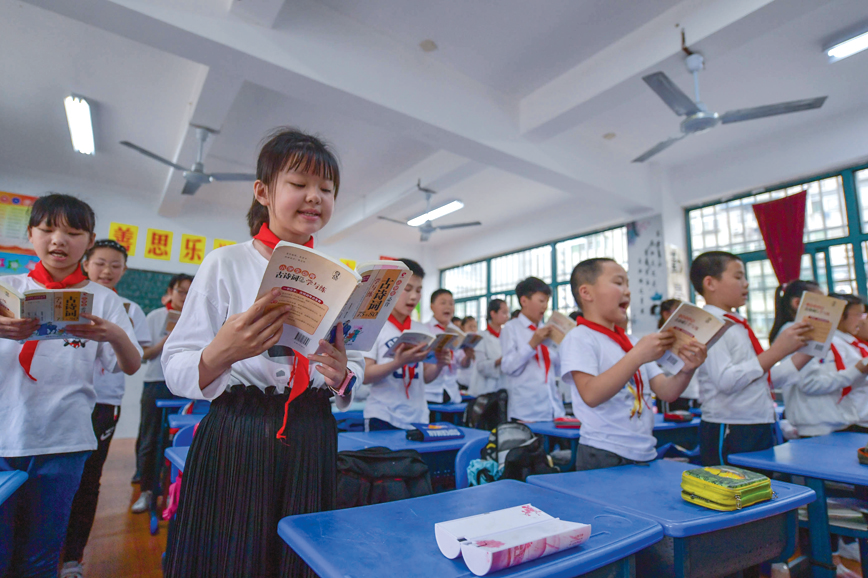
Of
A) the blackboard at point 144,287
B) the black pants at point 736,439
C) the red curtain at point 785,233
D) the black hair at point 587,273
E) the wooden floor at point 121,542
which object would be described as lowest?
the wooden floor at point 121,542

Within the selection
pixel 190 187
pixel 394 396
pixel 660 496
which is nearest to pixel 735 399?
pixel 660 496

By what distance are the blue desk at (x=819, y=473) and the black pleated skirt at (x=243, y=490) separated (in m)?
1.47

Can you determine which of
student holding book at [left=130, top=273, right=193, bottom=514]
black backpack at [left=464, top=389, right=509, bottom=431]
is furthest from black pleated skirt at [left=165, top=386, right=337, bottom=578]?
black backpack at [left=464, top=389, right=509, bottom=431]

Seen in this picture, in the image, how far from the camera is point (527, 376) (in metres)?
3.41

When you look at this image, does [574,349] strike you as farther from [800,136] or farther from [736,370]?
[800,136]

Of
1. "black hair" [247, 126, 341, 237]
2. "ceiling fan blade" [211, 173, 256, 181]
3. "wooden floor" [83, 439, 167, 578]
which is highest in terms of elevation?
"ceiling fan blade" [211, 173, 256, 181]

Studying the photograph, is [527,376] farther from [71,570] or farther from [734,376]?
[71,570]

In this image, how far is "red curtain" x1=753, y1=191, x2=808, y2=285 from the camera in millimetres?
5160

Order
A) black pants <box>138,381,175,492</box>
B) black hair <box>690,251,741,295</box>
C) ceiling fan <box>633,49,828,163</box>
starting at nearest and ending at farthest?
black hair <box>690,251,741,295</box>
black pants <box>138,381,175,492</box>
ceiling fan <box>633,49,828,163</box>

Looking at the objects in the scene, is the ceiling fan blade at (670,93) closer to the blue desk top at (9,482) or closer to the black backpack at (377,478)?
the black backpack at (377,478)

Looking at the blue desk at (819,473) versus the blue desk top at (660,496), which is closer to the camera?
the blue desk top at (660,496)

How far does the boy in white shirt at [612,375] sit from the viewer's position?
4.85ft

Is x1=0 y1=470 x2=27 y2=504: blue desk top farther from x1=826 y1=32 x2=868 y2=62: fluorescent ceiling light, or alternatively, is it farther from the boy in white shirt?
x1=826 y1=32 x2=868 y2=62: fluorescent ceiling light

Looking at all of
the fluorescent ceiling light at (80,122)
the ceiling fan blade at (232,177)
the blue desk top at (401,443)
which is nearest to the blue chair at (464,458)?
the blue desk top at (401,443)
